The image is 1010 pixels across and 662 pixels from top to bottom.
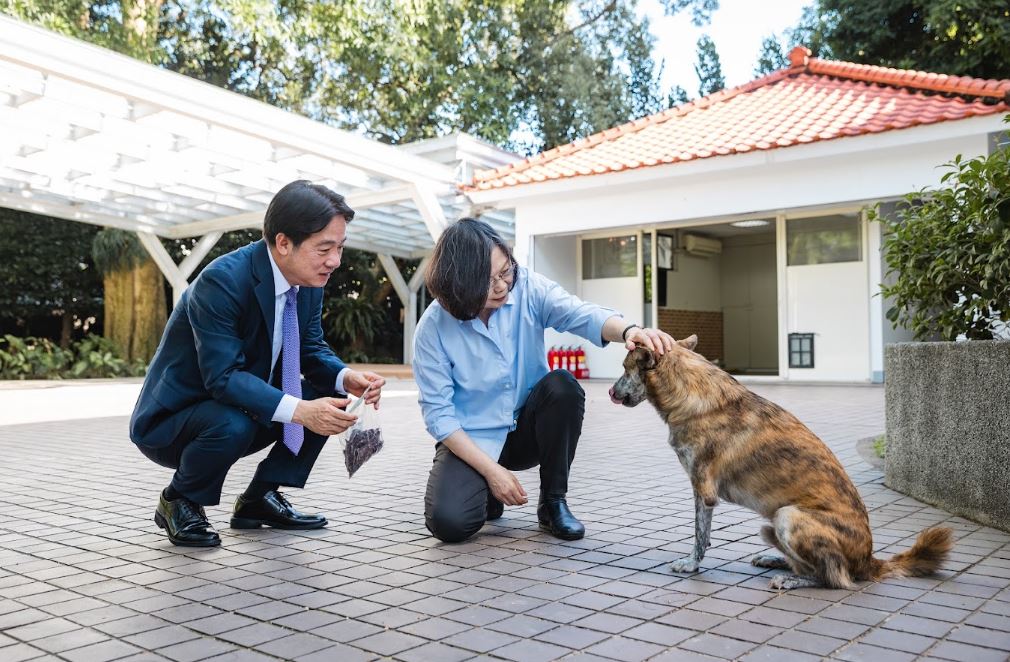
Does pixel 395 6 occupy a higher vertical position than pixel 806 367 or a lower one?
higher

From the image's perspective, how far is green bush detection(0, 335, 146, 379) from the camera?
18155mm

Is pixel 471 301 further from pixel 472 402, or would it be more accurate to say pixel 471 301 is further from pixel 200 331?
pixel 200 331

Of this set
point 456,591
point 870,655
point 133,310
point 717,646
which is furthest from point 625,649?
point 133,310

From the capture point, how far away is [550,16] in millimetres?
25328

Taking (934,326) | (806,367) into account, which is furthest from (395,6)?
(934,326)

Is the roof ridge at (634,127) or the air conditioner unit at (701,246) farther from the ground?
the roof ridge at (634,127)

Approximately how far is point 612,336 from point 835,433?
463 centimetres

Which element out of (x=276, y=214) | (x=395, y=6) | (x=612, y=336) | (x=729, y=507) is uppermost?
(x=395, y=6)

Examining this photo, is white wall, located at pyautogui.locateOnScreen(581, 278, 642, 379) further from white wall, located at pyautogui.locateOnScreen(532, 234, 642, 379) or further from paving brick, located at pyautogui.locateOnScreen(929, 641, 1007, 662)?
paving brick, located at pyautogui.locateOnScreen(929, 641, 1007, 662)

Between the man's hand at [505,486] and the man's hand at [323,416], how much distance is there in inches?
25.1

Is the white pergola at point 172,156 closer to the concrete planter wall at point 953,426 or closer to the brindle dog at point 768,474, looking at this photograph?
the brindle dog at point 768,474

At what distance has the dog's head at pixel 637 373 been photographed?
327cm

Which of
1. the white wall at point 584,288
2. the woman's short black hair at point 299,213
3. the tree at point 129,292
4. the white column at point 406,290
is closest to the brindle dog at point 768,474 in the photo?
the woman's short black hair at point 299,213

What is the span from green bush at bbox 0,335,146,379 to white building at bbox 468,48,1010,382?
9.19m
